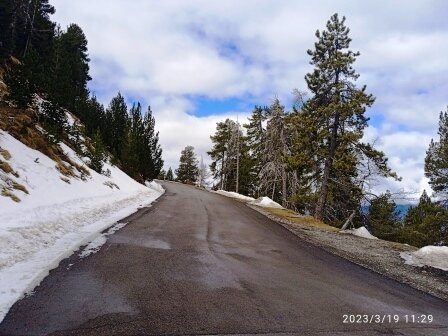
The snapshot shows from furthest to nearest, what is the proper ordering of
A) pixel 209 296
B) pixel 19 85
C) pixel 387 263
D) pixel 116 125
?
pixel 116 125
pixel 19 85
pixel 387 263
pixel 209 296

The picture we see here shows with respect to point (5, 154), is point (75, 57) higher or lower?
higher

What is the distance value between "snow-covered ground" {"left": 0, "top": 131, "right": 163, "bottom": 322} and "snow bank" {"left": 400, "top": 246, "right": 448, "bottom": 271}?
820cm

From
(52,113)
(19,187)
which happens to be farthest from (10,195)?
(52,113)

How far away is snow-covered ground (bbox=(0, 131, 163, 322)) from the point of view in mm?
5871

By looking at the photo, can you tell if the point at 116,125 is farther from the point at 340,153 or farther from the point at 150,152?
the point at 340,153

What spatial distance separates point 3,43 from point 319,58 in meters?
26.9

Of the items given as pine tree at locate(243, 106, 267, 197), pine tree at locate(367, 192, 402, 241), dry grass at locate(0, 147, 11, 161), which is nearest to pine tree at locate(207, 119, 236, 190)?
pine tree at locate(243, 106, 267, 197)

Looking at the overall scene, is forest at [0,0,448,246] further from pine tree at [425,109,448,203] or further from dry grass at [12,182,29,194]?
dry grass at [12,182,29,194]

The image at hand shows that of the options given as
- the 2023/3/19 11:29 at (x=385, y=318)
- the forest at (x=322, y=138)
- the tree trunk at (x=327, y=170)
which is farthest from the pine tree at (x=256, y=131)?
the 2023/3/19 11:29 at (x=385, y=318)

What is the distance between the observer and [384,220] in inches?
1296

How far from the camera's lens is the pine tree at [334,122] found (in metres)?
21.1

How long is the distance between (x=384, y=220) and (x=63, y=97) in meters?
26.7

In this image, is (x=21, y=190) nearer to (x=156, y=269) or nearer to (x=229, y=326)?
(x=156, y=269)

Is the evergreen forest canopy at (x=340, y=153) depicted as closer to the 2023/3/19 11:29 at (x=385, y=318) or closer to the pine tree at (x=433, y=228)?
the pine tree at (x=433, y=228)
